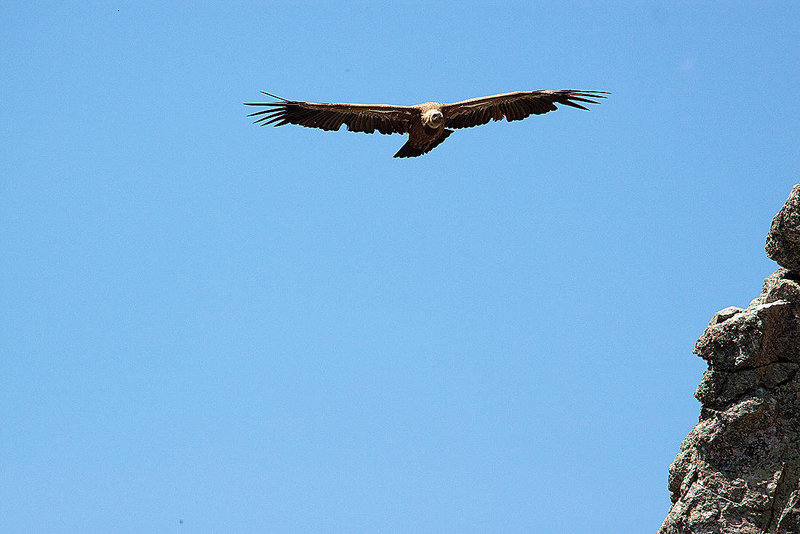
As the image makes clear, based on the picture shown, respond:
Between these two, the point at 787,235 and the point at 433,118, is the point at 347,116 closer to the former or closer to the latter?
the point at 433,118

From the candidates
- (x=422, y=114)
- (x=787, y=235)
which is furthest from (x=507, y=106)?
(x=787, y=235)

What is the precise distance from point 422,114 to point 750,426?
27.5 feet

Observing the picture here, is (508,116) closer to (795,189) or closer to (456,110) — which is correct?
(456,110)

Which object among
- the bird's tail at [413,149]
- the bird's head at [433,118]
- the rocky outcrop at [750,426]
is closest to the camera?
the rocky outcrop at [750,426]

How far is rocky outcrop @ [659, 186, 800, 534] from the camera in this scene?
11.7 m

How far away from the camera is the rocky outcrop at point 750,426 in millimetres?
11680

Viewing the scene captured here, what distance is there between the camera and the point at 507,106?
1856cm

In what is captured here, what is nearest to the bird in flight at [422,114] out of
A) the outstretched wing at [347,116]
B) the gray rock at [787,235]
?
the outstretched wing at [347,116]

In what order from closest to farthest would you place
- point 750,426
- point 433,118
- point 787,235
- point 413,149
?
point 750,426, point 787,235, point 433,118, point 413,149

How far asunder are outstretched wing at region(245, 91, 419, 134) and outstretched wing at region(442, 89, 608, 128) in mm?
887

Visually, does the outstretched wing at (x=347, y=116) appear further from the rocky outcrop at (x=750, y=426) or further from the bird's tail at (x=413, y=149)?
the rocky outcrop at (x=750, y=426)

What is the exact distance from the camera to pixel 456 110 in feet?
59.6

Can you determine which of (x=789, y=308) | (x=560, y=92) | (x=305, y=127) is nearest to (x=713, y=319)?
(x=789, y=308)

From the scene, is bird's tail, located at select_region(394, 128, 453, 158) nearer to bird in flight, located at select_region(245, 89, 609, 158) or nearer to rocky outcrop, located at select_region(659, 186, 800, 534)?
bird in flight, located at select_region(245, 89, 609, 158)
